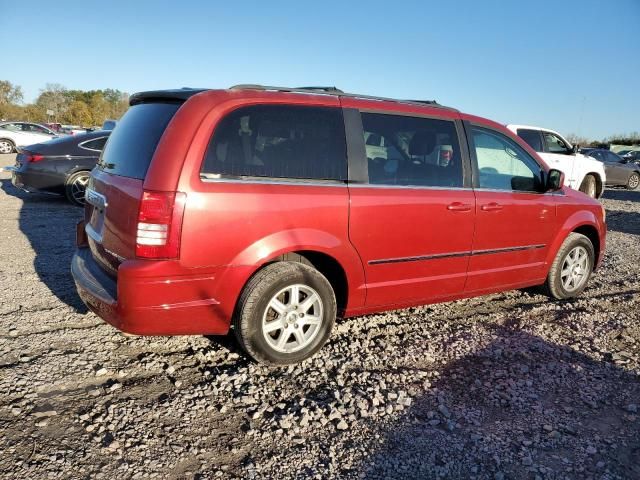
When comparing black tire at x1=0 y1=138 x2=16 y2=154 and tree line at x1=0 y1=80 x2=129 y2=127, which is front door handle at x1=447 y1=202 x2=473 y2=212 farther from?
tree line at x1=0 y1=80 x2=129 y2=127

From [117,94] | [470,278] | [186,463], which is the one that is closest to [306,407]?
[186,463]

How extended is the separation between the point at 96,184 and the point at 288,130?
1.48 metres

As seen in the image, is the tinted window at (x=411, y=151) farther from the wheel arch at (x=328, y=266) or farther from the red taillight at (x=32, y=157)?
the red taillight at (x=32, y=157)

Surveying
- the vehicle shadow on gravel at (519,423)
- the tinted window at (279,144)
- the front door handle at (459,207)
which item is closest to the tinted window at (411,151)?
the front door handle at (459,207)

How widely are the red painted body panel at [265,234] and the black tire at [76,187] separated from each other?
6.22 m

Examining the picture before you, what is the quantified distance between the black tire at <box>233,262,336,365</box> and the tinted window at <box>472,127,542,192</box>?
187cm

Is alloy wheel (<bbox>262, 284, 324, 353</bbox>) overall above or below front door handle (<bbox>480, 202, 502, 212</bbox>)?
below

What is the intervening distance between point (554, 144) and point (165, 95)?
11.7m

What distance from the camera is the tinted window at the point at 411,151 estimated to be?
151 inches

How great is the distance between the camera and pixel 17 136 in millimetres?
23141

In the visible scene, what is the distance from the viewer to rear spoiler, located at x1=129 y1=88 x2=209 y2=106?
11.0ft

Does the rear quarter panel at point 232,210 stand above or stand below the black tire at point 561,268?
above

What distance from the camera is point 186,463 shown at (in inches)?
98.6

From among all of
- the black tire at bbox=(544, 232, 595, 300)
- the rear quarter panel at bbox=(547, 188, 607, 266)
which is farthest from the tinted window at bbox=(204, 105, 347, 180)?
the black tire at bbox=(544, 232, 595, 300)
